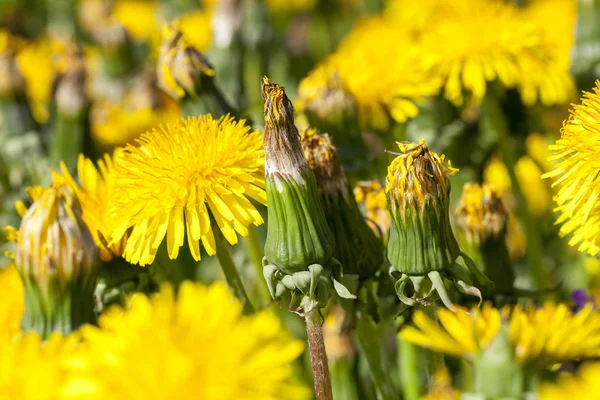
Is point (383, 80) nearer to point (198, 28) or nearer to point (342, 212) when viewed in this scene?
point (342, 212)

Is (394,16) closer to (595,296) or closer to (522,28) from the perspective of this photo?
(522,28)

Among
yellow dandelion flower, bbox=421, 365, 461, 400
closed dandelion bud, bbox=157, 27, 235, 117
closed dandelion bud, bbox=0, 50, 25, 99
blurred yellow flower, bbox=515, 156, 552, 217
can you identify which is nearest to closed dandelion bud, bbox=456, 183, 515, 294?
yellow dandelion flower, bbox=421, 365, 461, 400

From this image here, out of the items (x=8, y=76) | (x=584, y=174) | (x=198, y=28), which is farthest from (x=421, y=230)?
(x=198, y=28)

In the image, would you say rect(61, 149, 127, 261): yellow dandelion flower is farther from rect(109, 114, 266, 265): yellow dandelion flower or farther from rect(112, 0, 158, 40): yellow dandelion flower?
rect(112, 0, 158, 40): yellow dandelion flower

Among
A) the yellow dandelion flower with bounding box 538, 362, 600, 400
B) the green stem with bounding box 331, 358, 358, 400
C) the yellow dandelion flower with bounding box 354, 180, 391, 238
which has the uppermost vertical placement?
the yellow dandelion flower with bounding box 354, 180, 391, 238

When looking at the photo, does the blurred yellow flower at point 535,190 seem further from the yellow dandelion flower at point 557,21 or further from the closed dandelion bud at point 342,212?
the closed dandelion bud at point 342,212

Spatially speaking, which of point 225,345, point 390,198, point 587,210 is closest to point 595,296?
point 587,210

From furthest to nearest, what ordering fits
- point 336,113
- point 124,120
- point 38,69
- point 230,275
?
point 38,69
point 124,120
point 336,113
point 230,275
